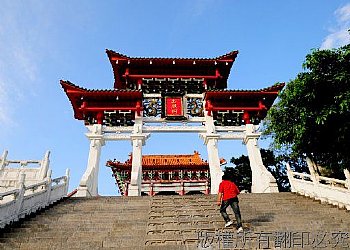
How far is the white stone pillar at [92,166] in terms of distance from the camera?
1217 centimetres

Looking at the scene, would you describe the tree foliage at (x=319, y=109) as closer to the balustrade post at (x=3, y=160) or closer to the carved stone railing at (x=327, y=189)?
the carved stone railing at (x=327, y=189)

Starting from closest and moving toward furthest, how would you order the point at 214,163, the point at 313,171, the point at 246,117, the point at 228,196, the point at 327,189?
the point at 228,196 < the point at 327,189 < the point at 313,171 < the point at 214,163 < the point at 246,117

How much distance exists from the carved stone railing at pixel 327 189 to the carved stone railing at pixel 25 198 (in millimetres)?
8973

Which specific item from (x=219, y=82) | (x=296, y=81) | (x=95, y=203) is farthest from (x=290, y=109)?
(x=219, y=82)

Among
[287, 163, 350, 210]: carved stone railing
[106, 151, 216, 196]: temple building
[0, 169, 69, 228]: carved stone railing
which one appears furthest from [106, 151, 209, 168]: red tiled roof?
[287, 163, 350, 210]: carved stone railing

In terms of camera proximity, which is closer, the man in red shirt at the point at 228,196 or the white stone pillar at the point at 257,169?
the man in red shirt at the point at 228,196

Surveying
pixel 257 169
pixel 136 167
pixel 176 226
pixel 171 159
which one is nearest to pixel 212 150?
pixel 257 169

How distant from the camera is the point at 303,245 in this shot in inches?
228

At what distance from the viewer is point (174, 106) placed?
15.9 m

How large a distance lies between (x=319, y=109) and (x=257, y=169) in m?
5.77

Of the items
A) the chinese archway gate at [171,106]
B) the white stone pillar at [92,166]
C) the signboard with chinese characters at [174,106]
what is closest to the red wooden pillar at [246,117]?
the chinese archway gate at [171,106]

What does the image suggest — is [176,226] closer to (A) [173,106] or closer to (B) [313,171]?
(B) [313,171]

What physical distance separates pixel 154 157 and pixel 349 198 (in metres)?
16.8

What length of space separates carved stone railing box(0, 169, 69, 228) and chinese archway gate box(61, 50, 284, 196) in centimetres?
270
